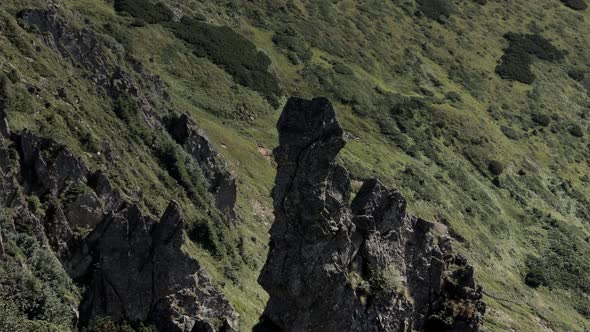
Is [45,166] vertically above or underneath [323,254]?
underneath

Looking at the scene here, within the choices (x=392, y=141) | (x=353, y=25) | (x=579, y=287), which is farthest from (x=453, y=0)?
(x=579, y=287)

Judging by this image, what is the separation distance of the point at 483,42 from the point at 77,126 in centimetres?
9302

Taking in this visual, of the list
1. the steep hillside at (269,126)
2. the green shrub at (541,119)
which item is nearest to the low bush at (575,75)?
the steep hillside at (269,126)

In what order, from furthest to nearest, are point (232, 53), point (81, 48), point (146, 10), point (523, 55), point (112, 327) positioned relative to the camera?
point (523, 55) < point (232, 53) < point (146, 10) < point (81, 48) < point (112, 327)

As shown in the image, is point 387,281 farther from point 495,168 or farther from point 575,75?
point 575,75

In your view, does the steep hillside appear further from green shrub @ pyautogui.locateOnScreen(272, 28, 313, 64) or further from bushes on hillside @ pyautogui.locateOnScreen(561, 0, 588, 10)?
green shrub @ pyautogui.locateOnScreen(272, 28, 313, 64)

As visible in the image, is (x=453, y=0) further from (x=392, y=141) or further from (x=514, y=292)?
(x=514, y=292)

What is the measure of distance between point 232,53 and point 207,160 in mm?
30634

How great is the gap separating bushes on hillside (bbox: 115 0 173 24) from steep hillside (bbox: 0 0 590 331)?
254 mm

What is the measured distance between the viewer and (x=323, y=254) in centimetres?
2230

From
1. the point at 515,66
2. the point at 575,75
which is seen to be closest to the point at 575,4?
Answer: the point at 575,75

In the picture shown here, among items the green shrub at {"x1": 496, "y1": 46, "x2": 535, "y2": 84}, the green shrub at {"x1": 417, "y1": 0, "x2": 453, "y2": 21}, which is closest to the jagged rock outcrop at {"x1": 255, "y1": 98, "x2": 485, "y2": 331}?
the green shrub at {"x1": 496, "y1": 46, "x2": 535, "y2": 84}

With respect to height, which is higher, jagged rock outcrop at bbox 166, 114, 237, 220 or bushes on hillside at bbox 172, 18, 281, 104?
jagged rock outcrop at bbox 166, 114, 237, 220

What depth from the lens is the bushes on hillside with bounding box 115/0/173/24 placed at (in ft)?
226
